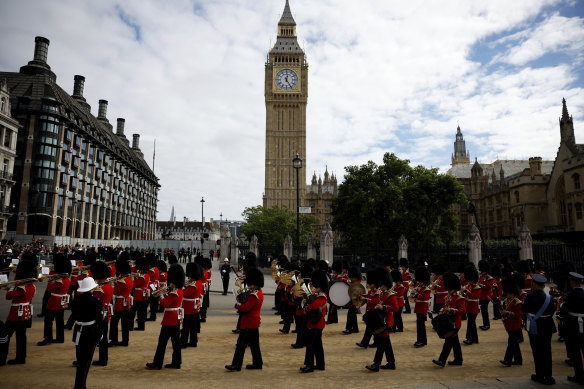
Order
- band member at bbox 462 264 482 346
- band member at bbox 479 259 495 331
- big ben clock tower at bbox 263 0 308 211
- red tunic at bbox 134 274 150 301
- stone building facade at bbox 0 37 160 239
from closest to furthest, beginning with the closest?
1. band member at bbox 462 264 482 346
2. red tunic at bbox 134 274 150 301
3. band member at bbox 479 259 495 331
4. stone building facade at bbox 0 37 160 239
5. big ben clock tower at bbox 263 0 308 211

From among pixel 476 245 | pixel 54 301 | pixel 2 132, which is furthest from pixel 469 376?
pixel 2 132

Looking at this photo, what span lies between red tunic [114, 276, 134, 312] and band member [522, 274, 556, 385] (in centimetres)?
902

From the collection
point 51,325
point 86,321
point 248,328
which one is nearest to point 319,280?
point 248,328

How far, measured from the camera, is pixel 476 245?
27.9 metres

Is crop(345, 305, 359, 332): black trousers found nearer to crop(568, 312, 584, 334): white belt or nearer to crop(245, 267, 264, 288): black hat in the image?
crop(245, 267, 264, 288): black hat

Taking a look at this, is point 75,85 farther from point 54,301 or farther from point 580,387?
point 580,387

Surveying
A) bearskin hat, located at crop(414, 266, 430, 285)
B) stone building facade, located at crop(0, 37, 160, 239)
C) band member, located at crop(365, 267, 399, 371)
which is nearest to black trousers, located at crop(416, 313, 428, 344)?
bearskin hat, located at crop(414, 266, 430, 285)

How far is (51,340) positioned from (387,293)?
837 cm

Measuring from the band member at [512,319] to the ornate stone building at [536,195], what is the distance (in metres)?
29.9

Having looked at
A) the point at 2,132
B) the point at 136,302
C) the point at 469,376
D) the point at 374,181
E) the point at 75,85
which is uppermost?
the point at 75,85

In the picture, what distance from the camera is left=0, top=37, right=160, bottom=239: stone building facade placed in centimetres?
4625

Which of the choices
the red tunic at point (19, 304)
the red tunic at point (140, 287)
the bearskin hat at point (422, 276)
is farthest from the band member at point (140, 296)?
the bearskin hat at point (422, 276)

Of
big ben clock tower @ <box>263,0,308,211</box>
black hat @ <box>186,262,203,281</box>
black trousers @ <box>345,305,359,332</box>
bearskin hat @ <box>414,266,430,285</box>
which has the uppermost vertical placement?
big ben clock tower @ <box>263,0,308,211</box>

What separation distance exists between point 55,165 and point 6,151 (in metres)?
7.34
